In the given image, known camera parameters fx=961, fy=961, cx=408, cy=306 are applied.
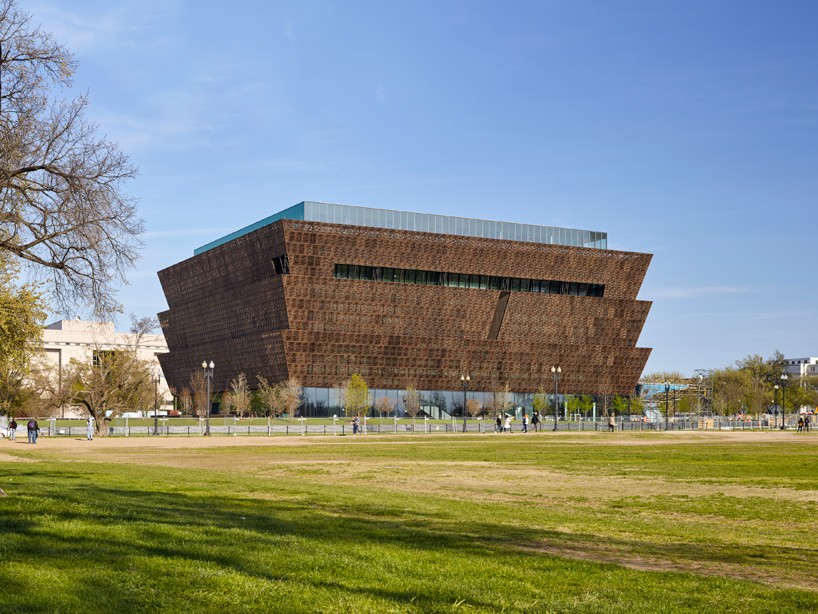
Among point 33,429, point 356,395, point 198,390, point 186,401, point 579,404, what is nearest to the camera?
point 33,429

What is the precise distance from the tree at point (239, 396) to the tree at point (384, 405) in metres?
17.7

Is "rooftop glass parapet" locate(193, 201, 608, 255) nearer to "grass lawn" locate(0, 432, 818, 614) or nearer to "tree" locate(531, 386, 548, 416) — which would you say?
"tree" locate(531, 386, 548, 416)

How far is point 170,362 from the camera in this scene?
6821 inches

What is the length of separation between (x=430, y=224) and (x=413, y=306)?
51.8 ft

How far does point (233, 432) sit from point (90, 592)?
78525 mm

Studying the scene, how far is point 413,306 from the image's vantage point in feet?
451

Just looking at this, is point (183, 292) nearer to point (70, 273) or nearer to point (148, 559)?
point (70, 273)

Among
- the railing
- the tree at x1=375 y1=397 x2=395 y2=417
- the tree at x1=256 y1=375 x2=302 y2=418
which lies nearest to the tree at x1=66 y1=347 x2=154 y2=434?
the railing

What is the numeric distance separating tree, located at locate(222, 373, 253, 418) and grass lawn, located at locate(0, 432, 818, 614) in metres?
97.8

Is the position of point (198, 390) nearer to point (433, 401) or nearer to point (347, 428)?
point (433, 401)

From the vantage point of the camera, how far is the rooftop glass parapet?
138m

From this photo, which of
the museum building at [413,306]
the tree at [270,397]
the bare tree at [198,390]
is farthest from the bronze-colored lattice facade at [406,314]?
the bare tree at [198,390]

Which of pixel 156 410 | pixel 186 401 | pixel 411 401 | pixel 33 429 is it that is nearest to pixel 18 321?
pixel 33 429

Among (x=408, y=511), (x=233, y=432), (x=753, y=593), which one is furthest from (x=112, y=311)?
(x=233, y=432)
